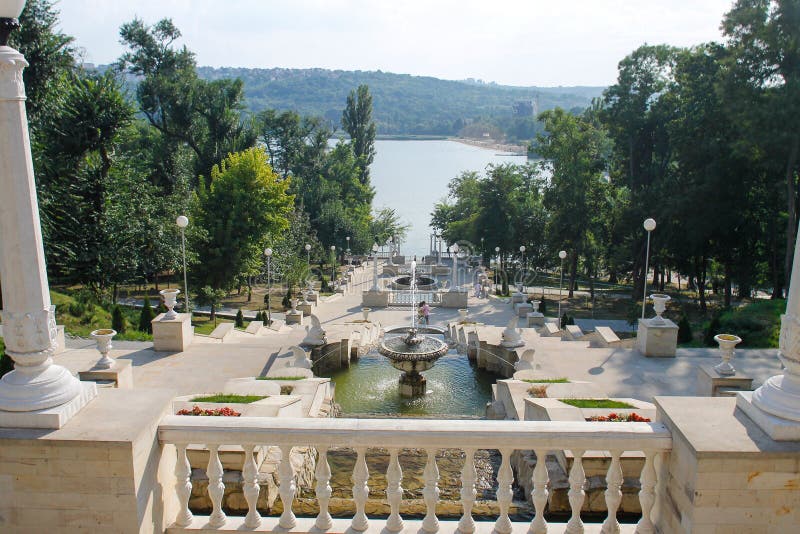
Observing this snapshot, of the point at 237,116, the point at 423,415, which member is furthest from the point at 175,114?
the point at 423,415

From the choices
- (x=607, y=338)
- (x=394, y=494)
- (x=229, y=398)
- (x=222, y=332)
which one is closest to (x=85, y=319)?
(x=222, y=332)

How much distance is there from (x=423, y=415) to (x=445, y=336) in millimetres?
9351

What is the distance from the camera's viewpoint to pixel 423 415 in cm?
1298

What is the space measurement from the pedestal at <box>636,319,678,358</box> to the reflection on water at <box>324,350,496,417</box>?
3822mm

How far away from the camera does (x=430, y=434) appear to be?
429 centimetres

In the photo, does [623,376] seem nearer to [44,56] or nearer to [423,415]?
[423,415]

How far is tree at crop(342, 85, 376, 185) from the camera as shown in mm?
72188

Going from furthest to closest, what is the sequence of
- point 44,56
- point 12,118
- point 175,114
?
1. point 175,114
2. point 44,56
3. point 12,118

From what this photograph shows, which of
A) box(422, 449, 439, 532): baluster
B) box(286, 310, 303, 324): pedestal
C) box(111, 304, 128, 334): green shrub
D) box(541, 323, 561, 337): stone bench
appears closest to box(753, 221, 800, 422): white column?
box(422, 449, 439, 532): baluster

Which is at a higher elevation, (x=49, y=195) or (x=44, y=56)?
(x=44, y=56)

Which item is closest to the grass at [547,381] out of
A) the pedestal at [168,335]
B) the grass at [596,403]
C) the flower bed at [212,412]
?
the grass at [596,403]

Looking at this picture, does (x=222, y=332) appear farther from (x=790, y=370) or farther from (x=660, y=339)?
(x=790, y=370)

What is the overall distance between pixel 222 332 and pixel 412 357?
233 inches

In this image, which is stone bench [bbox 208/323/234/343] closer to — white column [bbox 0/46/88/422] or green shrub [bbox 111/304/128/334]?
green shrub [bbox 111/304/128/334]
